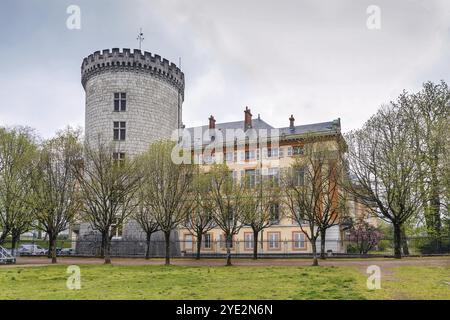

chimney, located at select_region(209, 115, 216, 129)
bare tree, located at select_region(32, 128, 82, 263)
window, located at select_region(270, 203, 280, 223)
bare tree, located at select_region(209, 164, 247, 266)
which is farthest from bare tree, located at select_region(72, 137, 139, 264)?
chimney, located at select_region(209, 115, 216, 129)

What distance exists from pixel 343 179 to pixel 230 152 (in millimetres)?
20246

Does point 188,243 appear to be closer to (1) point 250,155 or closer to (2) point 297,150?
(1) point 250,155

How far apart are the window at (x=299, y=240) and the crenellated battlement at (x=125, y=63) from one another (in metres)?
22.3

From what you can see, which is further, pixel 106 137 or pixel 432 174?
pixel 106 137

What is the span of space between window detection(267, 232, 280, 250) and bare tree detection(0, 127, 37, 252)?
25602mm

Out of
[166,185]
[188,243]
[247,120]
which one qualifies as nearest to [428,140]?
[166,185]

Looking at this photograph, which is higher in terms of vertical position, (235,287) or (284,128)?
(284,128)

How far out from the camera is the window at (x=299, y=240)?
50281 mm

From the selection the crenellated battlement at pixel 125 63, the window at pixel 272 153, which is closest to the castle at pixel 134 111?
→ the crenellated battlement at pixel 125 63

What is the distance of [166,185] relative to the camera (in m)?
32.0

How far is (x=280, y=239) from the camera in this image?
5194 cm

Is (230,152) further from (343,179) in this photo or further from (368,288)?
(368,288)

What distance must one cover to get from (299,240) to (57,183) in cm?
2709
